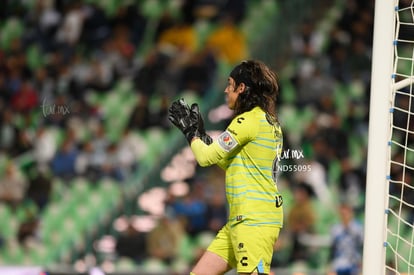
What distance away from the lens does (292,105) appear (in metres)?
6.45

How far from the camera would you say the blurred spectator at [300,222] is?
627 cm

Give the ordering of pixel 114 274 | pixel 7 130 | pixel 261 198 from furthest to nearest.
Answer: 1. pixel 7 130
2. pixel 114 274
3. pixel 261 198

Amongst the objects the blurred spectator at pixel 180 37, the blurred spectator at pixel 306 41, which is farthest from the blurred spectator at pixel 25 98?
the blurred spectator at pixel 306 41

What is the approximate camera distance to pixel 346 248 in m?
6.24

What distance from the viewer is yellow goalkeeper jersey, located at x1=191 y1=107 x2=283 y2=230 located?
310cm

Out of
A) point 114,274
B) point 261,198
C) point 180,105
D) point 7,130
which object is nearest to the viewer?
point 261,198

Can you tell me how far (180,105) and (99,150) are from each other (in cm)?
317

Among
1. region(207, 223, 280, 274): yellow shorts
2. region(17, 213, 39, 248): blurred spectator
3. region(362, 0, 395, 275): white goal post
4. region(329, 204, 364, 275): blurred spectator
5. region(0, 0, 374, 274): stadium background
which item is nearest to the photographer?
region(207, 223, 280, 274): yellow shorts

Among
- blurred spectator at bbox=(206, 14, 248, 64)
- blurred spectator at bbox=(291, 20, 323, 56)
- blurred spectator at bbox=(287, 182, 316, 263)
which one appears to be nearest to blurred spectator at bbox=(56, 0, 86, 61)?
blurred spectator at bbox=(206, 14, 248, 64)

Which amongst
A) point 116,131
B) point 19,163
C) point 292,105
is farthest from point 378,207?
point 19,163

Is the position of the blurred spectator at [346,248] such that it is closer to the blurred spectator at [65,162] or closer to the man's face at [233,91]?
the blurred spectator at [65,162]

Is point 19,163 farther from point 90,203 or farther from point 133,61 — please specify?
point 133,61

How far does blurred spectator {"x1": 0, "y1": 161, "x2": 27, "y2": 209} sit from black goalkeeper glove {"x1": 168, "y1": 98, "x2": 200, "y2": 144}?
3.47 meters

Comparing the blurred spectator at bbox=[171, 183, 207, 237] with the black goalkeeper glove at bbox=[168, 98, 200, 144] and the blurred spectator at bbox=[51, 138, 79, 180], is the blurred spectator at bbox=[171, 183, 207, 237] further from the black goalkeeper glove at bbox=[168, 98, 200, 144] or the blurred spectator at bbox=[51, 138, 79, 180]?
the black goalkeeper glove at bbox=[168, 98, 200, 144]
